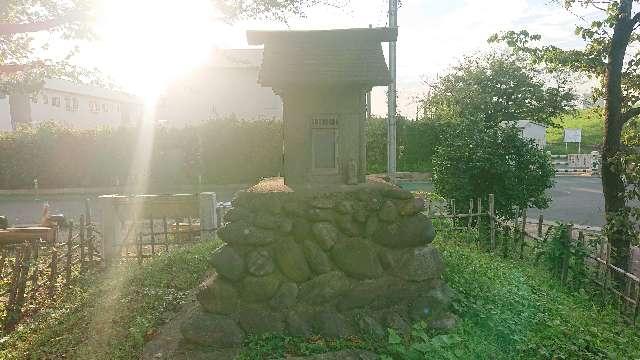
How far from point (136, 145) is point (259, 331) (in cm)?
2245

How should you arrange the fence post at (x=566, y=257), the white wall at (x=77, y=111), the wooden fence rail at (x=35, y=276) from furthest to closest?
the white wall at (x=77, y=111)
the fence post at (x=566, y=257)
the wooden fence rail at (x=35, y=276)

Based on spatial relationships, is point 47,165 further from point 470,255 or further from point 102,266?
point 470,255

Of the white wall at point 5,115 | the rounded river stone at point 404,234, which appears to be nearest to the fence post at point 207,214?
the rounded river stone at point 404,234

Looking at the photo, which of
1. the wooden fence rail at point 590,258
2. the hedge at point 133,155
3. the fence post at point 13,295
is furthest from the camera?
the hedge at point 133,155

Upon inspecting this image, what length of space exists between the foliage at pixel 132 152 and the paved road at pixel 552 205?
6.55 ft

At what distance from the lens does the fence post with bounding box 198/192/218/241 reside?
12.8 metres

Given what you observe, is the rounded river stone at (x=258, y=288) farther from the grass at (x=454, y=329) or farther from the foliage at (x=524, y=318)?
the foliage at (x=524, y=318)

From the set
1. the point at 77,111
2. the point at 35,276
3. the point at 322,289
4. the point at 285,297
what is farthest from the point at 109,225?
the point at 77,111

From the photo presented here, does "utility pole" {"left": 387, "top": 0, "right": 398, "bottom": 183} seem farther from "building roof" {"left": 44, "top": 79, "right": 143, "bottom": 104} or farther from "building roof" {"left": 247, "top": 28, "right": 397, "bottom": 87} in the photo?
"building roof" {"left": 44, "top": 79, "right": 143, "bottom": 104}

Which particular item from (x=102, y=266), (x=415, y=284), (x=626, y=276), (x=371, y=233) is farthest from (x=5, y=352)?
(x=626, y=276)

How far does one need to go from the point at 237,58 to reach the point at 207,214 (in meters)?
23.3

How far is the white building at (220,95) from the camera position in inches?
1324

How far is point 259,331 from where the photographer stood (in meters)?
7.20

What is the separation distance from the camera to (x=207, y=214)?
12961 mm
